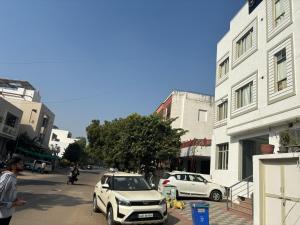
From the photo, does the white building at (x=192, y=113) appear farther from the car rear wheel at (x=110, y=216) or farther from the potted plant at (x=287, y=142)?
the potted plant at (x=287, y=142)

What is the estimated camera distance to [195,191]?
63.5 ft

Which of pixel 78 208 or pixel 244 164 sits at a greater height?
pixel 244 164

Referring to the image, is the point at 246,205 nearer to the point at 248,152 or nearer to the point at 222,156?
the point at 248,152

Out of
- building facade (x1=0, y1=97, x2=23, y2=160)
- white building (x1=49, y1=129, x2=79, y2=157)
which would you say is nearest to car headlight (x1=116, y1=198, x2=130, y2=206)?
building facade (x1=0, y1=97, x2=23, y2=160)

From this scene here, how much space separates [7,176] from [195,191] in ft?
49.8

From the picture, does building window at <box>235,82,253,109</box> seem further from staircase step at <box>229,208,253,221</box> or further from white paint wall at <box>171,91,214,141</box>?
white paint wall at <box>171,91,214,141</box>

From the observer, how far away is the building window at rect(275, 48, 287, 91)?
1470cm

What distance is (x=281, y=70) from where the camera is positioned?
15.0 m

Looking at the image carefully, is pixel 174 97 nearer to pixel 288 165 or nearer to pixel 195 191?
pixel 195 191

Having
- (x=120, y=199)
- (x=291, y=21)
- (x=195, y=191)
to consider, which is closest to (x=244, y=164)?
(x=195, y=191)

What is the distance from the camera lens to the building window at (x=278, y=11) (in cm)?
1566

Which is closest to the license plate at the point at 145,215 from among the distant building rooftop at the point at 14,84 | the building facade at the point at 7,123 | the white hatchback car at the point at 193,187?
the white hatchback car at the point at 193,187

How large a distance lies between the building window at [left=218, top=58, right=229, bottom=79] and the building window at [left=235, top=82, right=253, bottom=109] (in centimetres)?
409

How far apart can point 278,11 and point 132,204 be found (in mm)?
12334
